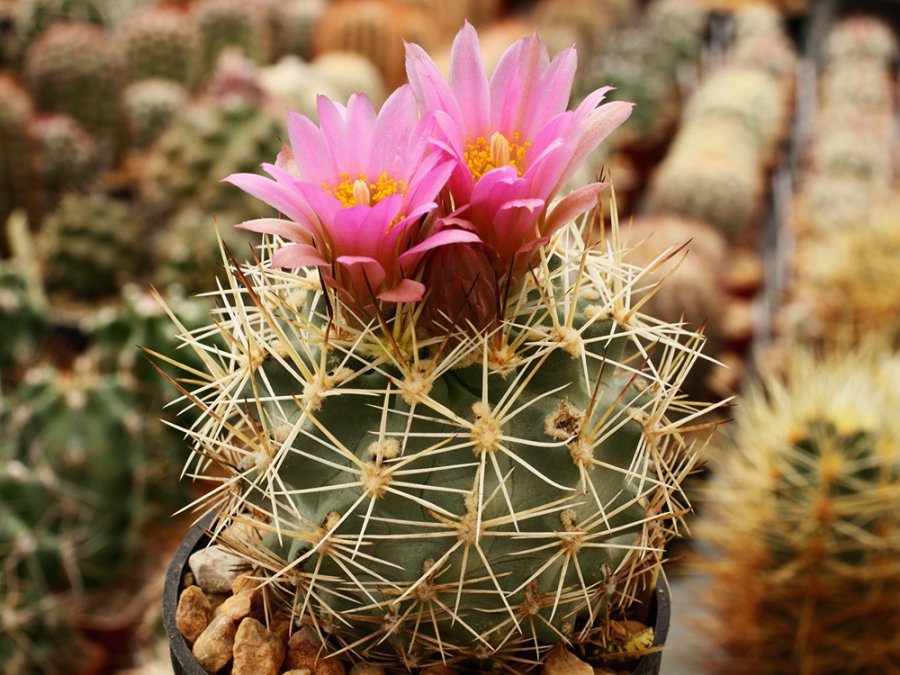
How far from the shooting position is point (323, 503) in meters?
0.59

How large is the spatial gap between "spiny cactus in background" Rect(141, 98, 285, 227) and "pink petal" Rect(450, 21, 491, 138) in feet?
4.36

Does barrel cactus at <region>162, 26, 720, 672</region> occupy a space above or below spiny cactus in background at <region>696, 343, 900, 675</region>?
above

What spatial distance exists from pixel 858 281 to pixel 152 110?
69.4 inches

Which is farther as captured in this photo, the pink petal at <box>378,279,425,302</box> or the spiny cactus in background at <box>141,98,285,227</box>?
the spiny cactus in background at <box>141,98,285,227</box>

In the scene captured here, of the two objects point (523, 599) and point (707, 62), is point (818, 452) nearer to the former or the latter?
point (523, 599)

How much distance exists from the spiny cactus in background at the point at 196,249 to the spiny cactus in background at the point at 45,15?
4.23 ft

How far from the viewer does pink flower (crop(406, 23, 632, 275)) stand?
1.86 feet

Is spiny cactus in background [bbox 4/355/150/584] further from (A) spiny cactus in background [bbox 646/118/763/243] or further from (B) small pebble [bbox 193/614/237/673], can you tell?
(A) spiny cactus in background [bbox 646/118/763/243]

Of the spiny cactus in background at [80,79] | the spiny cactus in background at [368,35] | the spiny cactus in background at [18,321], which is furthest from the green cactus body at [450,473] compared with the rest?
the spiny cactus in background at [368,35]

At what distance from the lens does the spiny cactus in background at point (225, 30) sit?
9.43ft

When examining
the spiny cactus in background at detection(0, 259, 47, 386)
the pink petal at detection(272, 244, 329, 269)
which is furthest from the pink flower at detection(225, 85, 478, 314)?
the spiny cactus in background at detection(0, 259, 47, 386)

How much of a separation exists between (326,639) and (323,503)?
0.11m

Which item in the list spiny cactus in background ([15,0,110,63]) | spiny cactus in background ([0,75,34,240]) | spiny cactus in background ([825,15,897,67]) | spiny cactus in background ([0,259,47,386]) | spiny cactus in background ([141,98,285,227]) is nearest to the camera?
spiny cactus in background ([0,259,47,386])

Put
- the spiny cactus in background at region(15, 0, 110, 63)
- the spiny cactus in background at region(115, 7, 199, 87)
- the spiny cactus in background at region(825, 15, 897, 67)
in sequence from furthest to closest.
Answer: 1. the spiny cactus in background at region(825, 15, 897, 67)
2. the spiny cactus in background at region(15, 0, 110, 63)
3. the spiny cactus in background at region(115, 7, 199, 87)
